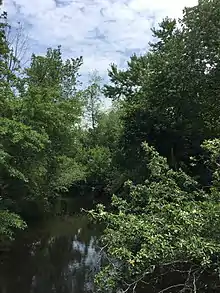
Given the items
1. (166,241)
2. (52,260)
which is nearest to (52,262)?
(52,260)

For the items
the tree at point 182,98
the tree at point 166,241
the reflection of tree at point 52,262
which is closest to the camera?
the tree at point 166,241

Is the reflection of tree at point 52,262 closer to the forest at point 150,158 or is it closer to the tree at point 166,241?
the forest at point 150,158

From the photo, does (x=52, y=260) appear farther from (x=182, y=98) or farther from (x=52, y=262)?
(x=182, y=98)

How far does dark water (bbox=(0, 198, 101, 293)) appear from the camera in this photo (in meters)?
11.0

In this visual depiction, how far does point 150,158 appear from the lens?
13.4 metres

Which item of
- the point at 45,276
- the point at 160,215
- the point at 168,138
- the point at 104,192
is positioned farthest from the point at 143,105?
the point at 104,192

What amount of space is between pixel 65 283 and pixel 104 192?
21664 mm

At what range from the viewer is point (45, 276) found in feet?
39.5

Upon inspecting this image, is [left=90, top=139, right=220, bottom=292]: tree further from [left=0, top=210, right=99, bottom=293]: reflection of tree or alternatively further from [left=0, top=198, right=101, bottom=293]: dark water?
[left=0, top=210, right=99, bottom=293]: reflection of tree

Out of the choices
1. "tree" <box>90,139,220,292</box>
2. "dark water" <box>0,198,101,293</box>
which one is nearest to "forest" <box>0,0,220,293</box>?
"tree" <box>90,139,220,292</box>

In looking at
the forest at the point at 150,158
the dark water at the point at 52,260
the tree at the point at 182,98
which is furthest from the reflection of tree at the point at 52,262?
the tree at the point at 182,98

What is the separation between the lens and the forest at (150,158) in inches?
240

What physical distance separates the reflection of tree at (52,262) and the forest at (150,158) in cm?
98

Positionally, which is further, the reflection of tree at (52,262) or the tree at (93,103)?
the tree at (93,103)
